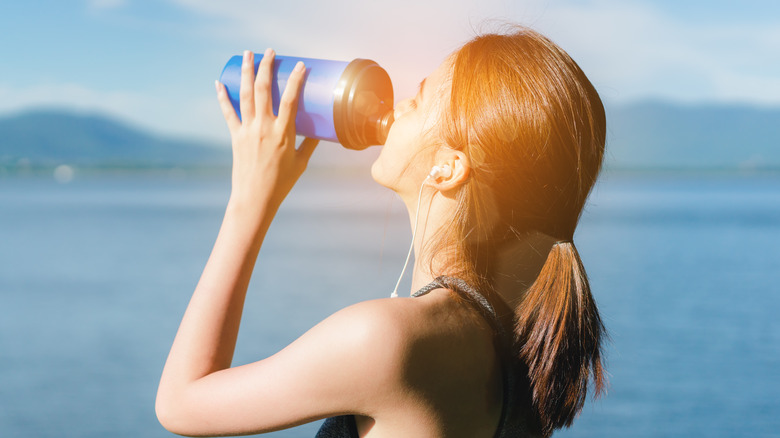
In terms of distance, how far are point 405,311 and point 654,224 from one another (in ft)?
96.7

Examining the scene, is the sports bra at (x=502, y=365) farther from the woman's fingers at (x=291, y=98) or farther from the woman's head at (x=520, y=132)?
the woman's fingers at (x=291, y=98)

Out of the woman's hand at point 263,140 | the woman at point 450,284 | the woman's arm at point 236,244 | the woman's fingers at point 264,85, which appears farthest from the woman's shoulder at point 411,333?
the woman's fingers at point 264,85

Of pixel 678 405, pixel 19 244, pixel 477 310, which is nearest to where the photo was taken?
pixel 477 310

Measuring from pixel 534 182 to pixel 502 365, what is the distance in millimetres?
323

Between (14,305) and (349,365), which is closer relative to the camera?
(349,365)

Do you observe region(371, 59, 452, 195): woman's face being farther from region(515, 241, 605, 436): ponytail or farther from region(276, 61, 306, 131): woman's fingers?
region(515, 241, 605, 436): ponytail

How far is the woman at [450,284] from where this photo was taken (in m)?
1.03

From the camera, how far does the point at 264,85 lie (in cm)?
138

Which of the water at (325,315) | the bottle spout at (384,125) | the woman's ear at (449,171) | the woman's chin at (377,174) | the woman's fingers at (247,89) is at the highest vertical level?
the woman's fingers at (247,89)

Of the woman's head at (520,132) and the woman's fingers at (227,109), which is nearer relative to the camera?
the woman's head at (520,132)

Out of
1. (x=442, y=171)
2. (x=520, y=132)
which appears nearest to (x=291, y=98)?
(x=442, y=171)

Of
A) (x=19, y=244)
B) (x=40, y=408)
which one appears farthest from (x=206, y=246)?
(x=40, y=408)

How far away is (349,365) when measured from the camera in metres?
1.00

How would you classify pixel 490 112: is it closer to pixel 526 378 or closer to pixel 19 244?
pixel 526 378
